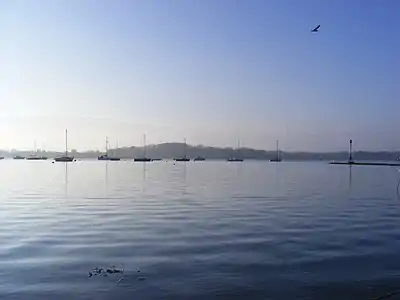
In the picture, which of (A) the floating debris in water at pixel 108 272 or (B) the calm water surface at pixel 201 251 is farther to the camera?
(A) the floating debris in water at pixel 108 272

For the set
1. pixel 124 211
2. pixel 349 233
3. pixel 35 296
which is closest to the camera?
pixel 35 296

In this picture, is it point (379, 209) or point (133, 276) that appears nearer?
point (133, 276)

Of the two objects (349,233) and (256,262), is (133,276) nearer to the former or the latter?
(256,262)

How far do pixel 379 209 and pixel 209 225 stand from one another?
548 inches

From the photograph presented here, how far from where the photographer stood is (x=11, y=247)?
60.8 feet

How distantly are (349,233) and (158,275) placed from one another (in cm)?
1127

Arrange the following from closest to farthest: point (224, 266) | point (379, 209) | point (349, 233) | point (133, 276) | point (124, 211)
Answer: point (133, 276) < point (224, 266) < point (349, 233) < point (124, 211) < point (379, 209)

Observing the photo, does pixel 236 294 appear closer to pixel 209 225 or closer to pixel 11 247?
pixel 11 247

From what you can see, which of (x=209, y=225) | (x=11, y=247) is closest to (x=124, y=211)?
(x=209, y=225)

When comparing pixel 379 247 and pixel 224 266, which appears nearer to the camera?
pixel 224 266

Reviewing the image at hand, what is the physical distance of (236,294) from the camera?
12469 mm

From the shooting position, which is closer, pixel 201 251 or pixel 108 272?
pixel 108 272

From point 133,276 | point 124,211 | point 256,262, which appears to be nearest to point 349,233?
point 256,262

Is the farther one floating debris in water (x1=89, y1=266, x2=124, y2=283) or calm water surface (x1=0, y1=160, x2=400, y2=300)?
floating debris in water (x1=89, y1=266, x2=124, y2=283)
